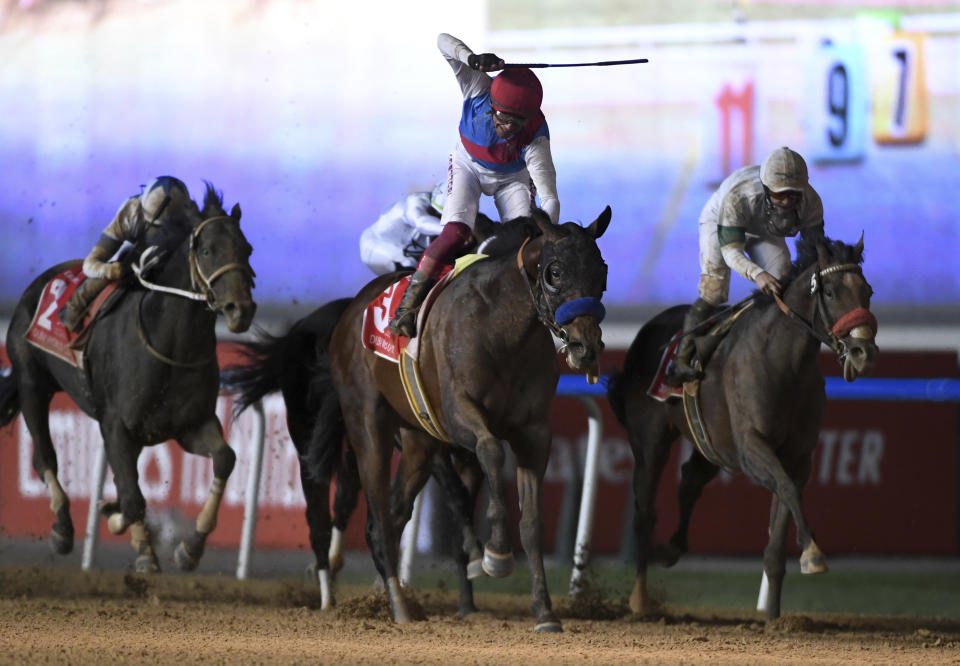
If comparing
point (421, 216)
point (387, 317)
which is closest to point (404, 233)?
point (421, 216)

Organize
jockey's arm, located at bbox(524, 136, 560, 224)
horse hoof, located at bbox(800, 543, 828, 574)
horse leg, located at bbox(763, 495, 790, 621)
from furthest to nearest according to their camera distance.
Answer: horse leg, located at bbox(763, 495, 790, 621), jockey's arm, located at bbox(524, 136, 560, 224), horse hoof, located at bbox(800, 543, 828, 574)

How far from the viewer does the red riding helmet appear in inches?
230

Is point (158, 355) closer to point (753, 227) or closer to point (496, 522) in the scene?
point (496, 522)

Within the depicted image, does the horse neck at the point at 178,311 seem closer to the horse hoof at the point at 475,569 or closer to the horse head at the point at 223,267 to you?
the horse head at the point at 223,267

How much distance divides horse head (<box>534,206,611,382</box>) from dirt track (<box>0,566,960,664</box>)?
0.95 metres

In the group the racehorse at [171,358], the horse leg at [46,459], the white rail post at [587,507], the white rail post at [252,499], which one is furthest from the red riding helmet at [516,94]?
the horse leg at [46,459]

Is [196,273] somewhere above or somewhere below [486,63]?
below

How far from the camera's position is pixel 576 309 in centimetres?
518

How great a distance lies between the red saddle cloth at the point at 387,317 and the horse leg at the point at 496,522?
0.77 meters

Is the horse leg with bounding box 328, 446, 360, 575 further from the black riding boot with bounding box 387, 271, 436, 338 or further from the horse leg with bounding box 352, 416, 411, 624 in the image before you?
the black riding boot with bounding box 387, 271, 436, 338

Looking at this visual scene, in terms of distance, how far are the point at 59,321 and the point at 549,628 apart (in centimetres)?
287

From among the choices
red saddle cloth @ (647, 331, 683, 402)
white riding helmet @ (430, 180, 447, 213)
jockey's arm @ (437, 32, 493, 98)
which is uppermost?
jockey's arm @ (437, 32, 493, 98)

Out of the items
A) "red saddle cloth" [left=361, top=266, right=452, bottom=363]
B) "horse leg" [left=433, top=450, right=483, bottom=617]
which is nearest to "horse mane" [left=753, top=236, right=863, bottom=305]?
"red saddle cloth" [left=361, top=266, right=452, bottom=363]

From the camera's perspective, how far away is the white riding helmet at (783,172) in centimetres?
615
